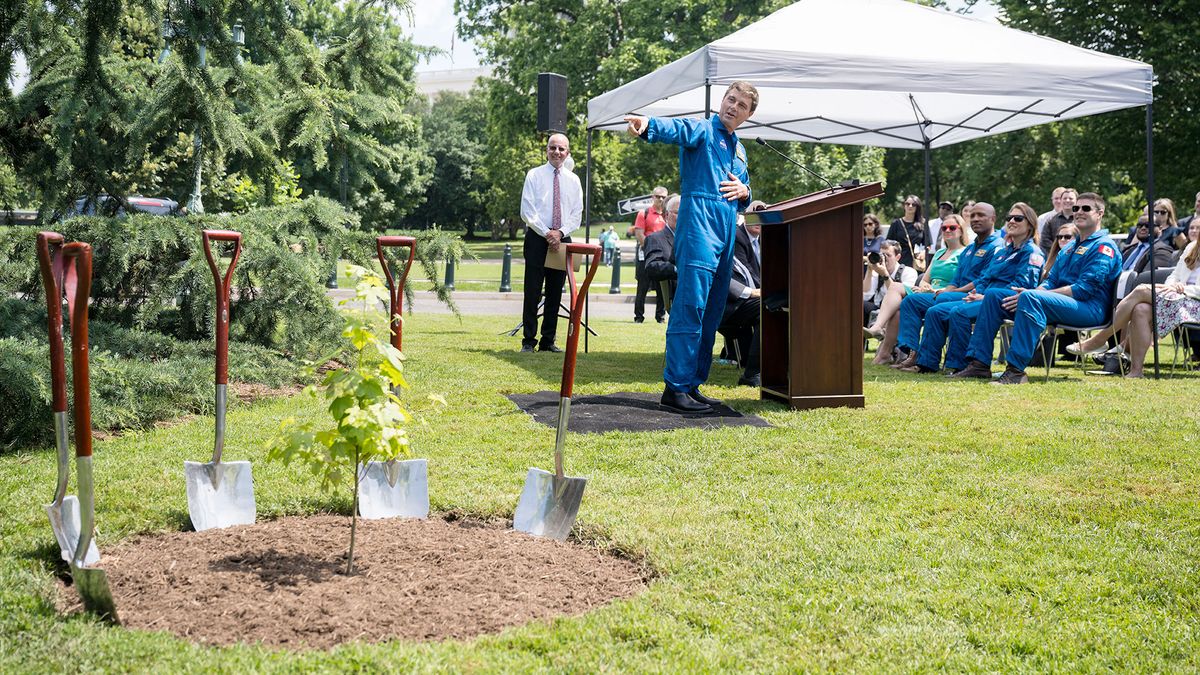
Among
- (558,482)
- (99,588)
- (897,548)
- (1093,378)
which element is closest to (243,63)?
(558,482)

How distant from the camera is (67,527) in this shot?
11.0 ft

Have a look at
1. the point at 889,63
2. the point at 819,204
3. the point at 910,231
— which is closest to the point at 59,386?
the point at 819,204

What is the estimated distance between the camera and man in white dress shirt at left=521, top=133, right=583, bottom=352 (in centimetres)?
1062

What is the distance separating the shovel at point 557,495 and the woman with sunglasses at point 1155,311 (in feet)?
22.8

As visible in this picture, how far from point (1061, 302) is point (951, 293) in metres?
1.25

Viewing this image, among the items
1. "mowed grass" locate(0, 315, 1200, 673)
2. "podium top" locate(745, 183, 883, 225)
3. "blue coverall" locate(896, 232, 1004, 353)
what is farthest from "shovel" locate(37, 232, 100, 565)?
"blue coverall" locate(896, 232, 1004, 353)

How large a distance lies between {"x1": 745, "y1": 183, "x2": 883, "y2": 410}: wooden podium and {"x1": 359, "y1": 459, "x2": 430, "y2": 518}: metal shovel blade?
3.37 metres

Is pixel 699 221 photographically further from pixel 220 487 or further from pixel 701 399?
pixel 220 487

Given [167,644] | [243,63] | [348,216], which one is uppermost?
[243,63]

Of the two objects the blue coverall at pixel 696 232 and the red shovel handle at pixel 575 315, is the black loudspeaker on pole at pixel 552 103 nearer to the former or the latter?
the blue coverall at pixel 696 232

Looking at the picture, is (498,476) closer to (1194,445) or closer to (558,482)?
(558,482)

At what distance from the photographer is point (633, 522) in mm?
4039

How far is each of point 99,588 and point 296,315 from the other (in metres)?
4.57

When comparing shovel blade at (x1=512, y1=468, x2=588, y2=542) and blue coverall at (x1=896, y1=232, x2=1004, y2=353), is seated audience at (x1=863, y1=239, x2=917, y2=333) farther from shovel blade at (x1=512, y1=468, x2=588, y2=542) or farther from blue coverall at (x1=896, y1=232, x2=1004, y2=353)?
shovel blade at (x1=512, y1=468, x2=588, y2=542)
